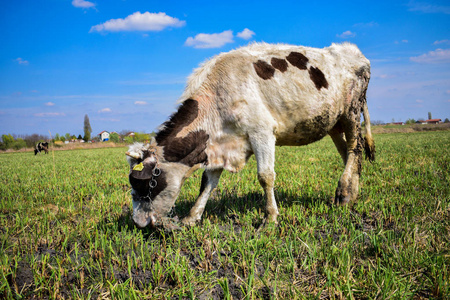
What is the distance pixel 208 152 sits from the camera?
4.42m

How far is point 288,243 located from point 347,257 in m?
0.66

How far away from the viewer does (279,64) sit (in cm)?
473

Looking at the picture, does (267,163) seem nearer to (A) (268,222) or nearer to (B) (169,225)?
(A) (268,222)

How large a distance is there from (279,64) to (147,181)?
2750 mm

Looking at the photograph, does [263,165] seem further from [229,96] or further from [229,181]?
[229,181]

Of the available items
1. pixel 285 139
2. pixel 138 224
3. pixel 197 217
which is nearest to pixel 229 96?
pixel 285 139

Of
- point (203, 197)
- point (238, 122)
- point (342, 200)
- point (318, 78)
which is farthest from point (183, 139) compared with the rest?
point (342, 200)

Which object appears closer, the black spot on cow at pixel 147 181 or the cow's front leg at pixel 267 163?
the black spot on cow at pixel 147 181

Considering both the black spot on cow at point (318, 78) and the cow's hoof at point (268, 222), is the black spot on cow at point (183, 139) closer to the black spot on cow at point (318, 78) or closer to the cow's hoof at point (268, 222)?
the cow's hoof at point (268, 222)

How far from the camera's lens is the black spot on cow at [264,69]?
4574mm

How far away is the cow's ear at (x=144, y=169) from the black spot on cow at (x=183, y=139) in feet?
0.80

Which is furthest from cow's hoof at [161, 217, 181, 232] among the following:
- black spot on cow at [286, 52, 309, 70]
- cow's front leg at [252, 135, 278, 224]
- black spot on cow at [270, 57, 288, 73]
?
black spot on cow at [286, 52, 309, 70]

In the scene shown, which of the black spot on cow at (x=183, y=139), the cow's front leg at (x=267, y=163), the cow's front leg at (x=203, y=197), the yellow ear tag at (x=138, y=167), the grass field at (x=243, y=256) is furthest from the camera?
the cow's front leg at (x=203, y=197)

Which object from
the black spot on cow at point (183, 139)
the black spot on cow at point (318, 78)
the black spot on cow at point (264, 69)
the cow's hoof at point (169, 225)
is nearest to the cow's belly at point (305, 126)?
the black spot on cow at point (318, 78)
